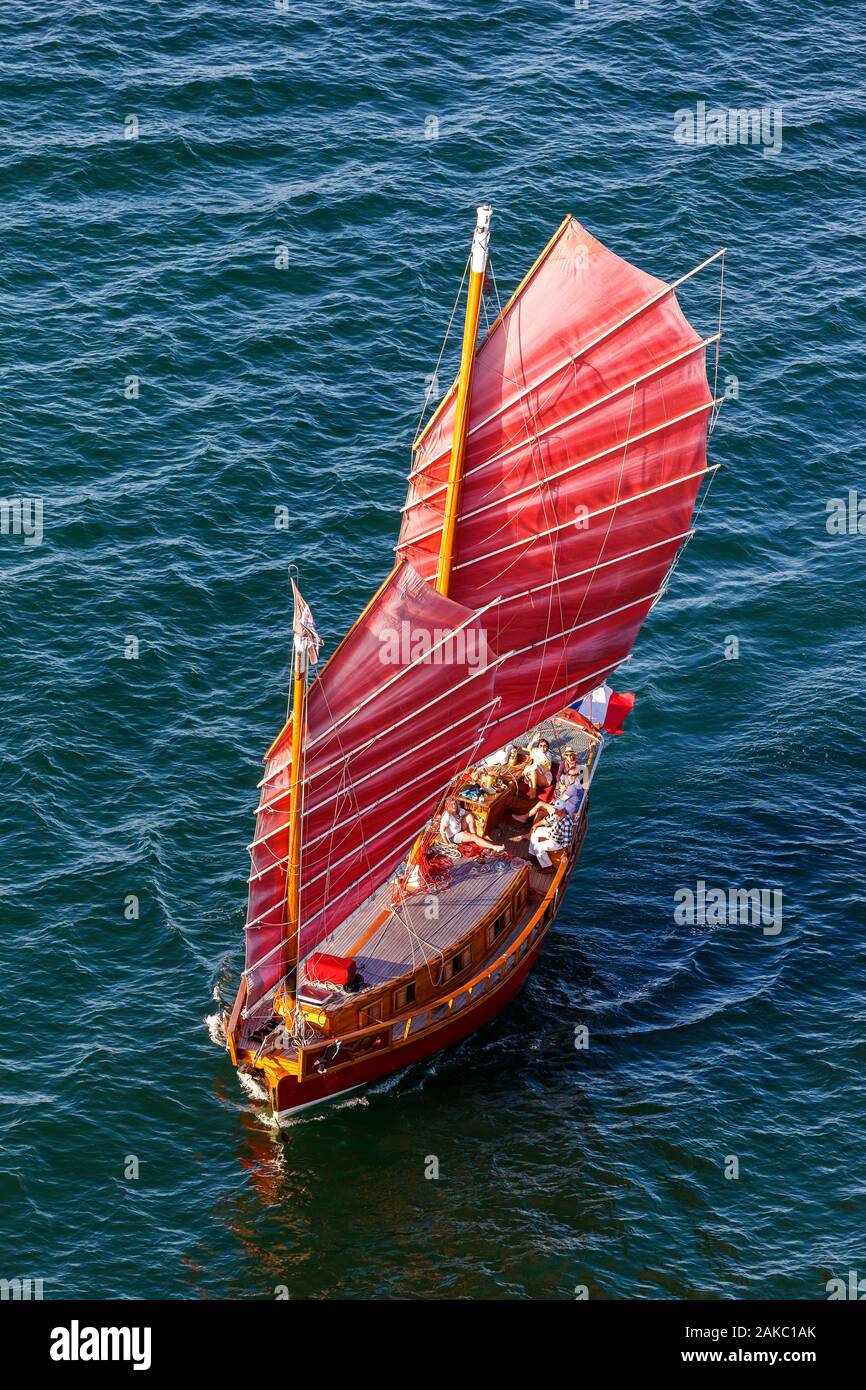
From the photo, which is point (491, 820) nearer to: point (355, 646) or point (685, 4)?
point (355, 646)

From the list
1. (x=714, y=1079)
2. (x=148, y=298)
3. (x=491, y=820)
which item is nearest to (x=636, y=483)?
(x=491, y=820)

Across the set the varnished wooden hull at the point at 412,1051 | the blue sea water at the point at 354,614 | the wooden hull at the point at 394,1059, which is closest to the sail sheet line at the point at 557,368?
the varnished wooden hull at the point at 412,1051

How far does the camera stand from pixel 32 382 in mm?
82188

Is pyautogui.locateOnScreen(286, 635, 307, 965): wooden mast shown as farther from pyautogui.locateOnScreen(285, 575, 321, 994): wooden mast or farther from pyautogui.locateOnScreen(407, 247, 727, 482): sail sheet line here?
pyautogui.locateOnScreen(407, 247, 727, 482): sail sheet line

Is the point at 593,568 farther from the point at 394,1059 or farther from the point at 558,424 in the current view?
the point at 394,1059

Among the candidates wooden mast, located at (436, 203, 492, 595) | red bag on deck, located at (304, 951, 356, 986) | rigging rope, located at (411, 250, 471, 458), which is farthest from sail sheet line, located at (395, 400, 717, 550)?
rigging rope, located at (411, 250, 471, 458)

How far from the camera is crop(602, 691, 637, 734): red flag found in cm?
6944

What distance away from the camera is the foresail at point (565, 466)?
6050cm

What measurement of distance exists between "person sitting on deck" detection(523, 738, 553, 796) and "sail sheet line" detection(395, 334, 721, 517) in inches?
364

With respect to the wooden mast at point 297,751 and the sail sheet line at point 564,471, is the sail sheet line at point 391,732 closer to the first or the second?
the wooden mast at point 297,751

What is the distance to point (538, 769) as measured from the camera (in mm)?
66000

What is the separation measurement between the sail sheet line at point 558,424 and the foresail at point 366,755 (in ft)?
15.8

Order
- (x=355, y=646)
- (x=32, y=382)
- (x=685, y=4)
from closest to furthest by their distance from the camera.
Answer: (x=355, y=646) → (x=32, y=382) → (x=685, y=4)

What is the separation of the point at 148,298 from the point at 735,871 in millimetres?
36054
